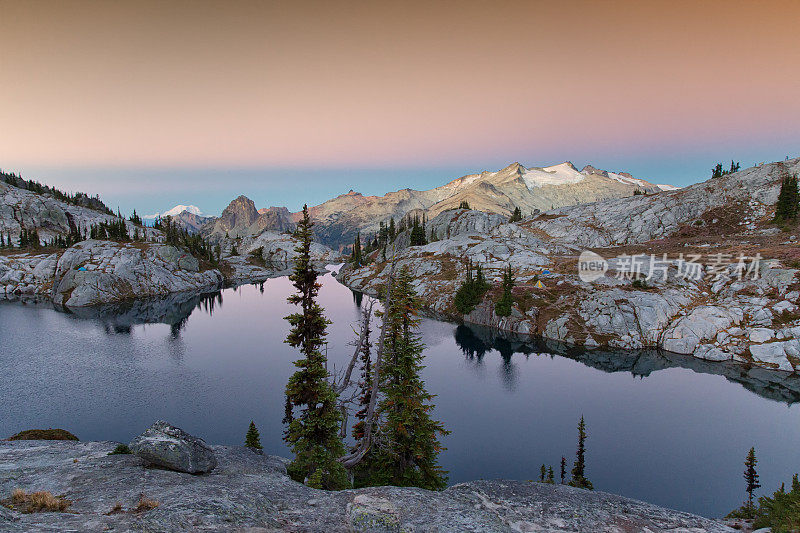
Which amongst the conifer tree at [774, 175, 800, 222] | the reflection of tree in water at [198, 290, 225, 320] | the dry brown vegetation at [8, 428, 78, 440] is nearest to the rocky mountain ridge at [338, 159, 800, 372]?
the conifer tree at [774, 175, 800, 222]

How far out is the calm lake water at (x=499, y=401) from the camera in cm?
4062

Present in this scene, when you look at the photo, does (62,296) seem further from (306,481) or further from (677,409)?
(677,409)

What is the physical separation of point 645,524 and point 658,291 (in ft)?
296

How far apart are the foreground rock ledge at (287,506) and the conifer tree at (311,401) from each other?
405cm

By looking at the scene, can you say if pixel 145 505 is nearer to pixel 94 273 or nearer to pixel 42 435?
pixel 42 435

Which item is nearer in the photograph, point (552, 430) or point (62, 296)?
point (552, 430)

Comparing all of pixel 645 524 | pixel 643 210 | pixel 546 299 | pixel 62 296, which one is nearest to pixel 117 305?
pixel 62 296

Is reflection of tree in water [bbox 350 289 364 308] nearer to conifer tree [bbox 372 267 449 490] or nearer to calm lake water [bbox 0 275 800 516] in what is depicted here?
calm lake water [bbox 0 275 800 516]

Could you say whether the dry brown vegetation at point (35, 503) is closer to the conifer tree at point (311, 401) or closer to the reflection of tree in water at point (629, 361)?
the conifer tree at point (311, 401)

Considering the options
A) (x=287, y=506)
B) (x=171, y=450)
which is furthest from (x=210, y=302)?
(x=287, y=506)

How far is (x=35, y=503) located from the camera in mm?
15375

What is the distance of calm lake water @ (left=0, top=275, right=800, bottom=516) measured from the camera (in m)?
40.6

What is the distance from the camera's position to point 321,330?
96.0 ft

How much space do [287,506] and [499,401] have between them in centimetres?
4494
